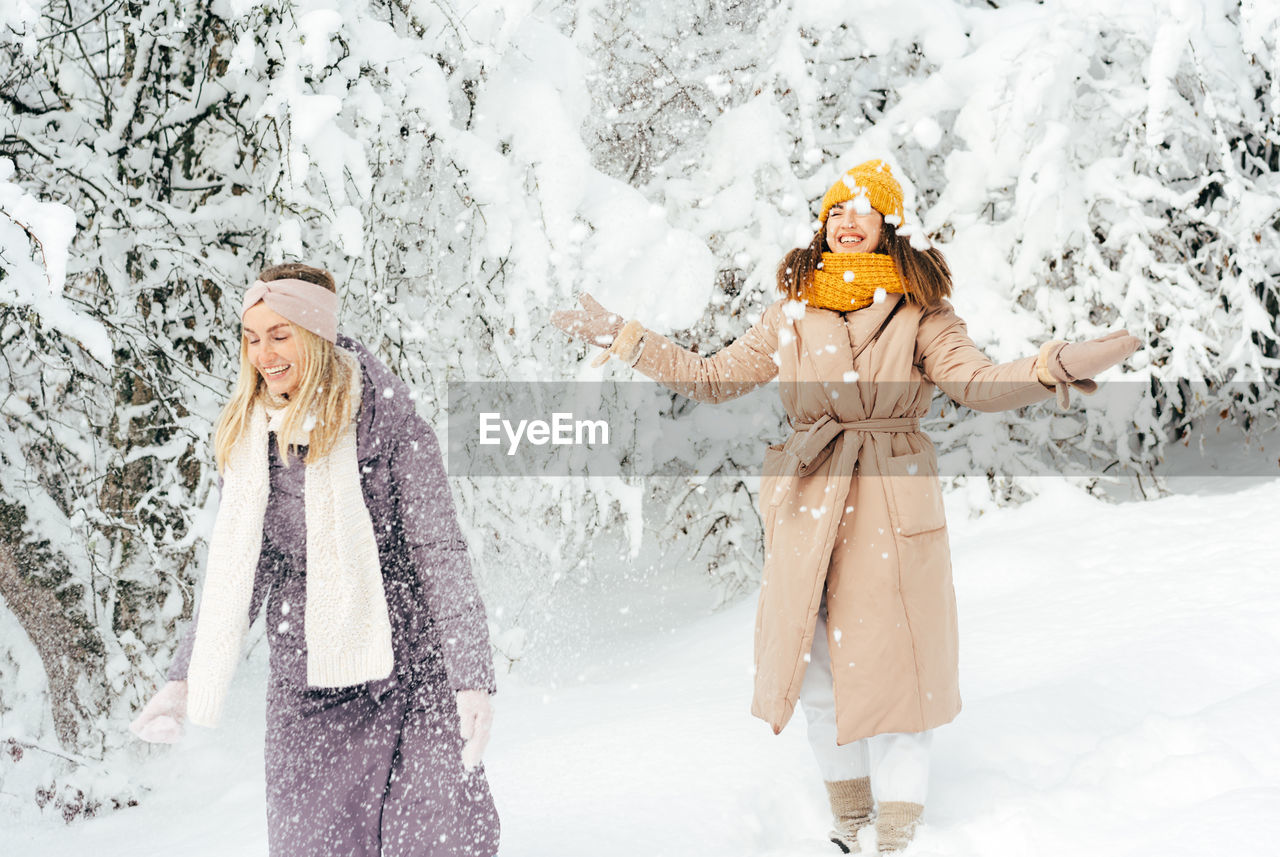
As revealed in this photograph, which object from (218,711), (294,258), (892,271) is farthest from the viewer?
(294,258)

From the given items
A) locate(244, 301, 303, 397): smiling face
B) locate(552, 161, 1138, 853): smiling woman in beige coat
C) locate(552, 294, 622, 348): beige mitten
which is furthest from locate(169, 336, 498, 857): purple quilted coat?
locate(552, 161, 1138, 853): smiling woman in beige coat

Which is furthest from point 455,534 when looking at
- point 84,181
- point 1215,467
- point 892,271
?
point 1215,467

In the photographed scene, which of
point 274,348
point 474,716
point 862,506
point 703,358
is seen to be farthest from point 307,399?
point 862,506

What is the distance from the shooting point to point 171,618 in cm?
454

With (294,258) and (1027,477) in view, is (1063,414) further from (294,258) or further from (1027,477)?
(294,258)

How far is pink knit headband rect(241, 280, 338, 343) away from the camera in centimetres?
225

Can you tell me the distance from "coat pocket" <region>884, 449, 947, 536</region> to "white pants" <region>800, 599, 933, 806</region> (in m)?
0.33

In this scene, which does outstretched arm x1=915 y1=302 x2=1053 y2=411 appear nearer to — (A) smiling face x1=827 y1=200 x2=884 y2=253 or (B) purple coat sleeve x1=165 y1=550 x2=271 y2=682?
(A) smiling face x1=827 y1=200 x2=884 y2=253

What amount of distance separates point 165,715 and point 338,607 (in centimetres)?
46

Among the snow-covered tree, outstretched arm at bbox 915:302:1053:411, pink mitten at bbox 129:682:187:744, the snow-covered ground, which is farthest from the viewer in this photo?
the snow-covered tree

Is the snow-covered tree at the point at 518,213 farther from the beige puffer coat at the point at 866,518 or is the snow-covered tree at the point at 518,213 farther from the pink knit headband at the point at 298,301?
the beige puffer coat at the point at 866,518

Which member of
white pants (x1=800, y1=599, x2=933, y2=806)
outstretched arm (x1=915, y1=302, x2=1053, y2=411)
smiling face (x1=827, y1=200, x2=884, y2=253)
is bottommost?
white pants (x1=800, y1=599, x2=933, y2=806)

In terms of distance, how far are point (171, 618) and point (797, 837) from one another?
3.10m

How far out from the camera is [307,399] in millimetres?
2242
